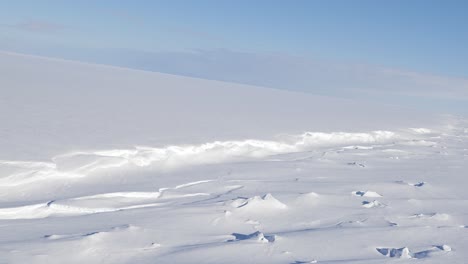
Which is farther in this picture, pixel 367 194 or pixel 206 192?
pixel 367 194

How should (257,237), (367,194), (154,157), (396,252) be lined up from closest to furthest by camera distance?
(396,252)
(257,237)
(367,194)
(154,157)

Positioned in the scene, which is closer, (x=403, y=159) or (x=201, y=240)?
(x=201, y=240)

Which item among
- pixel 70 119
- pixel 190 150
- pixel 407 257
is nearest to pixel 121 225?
pixel 407 257

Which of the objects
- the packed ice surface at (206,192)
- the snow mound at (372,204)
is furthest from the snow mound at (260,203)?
the snow mound at (372,204)

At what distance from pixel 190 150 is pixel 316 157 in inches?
88.0

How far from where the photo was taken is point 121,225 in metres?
4.65

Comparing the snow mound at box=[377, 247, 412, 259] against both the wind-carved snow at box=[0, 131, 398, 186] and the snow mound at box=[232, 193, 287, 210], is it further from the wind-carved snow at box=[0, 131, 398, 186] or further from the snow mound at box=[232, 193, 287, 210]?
the wind-carved snow at box=[0, 131, 398, 186]

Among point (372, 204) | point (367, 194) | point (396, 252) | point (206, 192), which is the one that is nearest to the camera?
point (396, 252)

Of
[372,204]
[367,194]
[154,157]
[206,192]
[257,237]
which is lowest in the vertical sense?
[257,237]

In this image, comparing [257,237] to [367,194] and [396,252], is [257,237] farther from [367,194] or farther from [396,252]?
[367,194]

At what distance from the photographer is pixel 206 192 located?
6.20 metres

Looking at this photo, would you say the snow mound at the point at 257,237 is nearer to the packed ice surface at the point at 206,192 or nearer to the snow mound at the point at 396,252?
the packed ice surface at the point at 206,192

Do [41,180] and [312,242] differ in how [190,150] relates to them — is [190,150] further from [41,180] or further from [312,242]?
[312,242]

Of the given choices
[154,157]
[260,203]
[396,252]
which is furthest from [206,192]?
[396,252]
